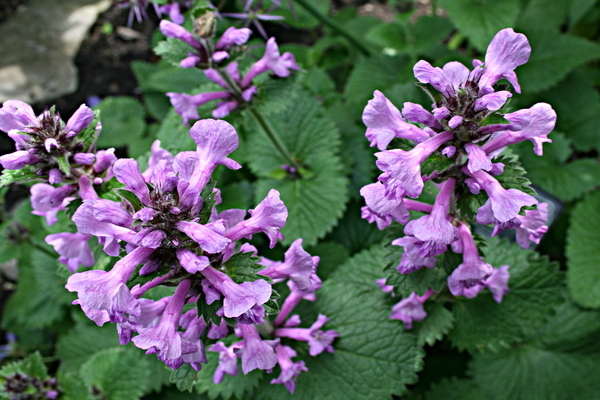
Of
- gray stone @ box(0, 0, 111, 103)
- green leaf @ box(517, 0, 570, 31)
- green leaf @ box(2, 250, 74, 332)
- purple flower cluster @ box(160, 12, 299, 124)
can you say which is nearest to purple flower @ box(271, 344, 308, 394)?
purple flower cluster @ box(160, 12, 299, 124)

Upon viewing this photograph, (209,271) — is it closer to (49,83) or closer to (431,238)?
(431,238)

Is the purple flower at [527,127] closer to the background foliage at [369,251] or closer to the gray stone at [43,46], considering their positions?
the background foliage at [369,251]

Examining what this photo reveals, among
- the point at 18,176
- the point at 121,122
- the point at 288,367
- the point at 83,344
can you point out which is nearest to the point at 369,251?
the point at 288,367

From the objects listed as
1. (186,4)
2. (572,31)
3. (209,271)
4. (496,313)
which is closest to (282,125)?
(186,4)

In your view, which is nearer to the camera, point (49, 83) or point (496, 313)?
point (496, 313)

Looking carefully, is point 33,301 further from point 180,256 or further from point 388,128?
point 388,128

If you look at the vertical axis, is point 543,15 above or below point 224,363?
above
